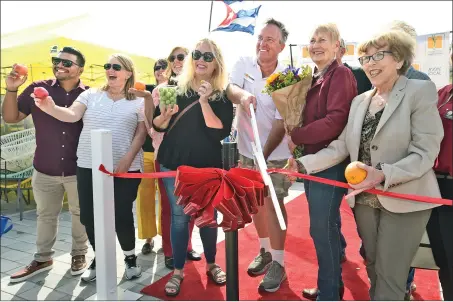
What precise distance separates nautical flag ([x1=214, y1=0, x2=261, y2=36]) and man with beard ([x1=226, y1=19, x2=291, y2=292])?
468cm

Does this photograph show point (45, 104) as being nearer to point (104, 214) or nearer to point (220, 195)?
point (104, 214)

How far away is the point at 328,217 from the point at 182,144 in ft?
3.73

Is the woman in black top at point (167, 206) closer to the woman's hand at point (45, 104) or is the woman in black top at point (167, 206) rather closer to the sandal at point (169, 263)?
the sandal at point (169, 263)

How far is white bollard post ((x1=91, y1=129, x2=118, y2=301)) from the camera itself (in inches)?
93.7

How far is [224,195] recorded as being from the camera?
180 centimetres

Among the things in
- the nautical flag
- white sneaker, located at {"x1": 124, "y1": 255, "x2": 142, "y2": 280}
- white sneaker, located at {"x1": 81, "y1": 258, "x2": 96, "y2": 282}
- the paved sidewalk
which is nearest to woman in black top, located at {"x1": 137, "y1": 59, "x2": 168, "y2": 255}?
the paved sidewalk

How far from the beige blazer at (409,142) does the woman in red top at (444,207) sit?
93 millimetres

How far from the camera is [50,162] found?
3.37m

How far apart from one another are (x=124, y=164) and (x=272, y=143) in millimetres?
1175

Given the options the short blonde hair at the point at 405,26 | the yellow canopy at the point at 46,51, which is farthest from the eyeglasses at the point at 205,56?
the yellow canopy at the point at 46,51

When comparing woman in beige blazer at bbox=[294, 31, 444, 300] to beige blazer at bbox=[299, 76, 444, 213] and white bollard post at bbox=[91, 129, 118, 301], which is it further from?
white bollard post at bbox=[91, 129, 118, 301]

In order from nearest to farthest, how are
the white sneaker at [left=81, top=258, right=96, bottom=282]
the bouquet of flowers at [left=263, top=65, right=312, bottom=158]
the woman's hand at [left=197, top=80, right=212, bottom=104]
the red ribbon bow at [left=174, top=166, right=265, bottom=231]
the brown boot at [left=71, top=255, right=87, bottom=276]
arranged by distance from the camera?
1. the red ribbon bow at [left=174, top=166, right=265, bottom=231]
2. the bouquet of flowers at [left=263, top=65, right=312, bottom=158]
3. the woman's hand at [left=197, top=80, right=212, bottom=104]
4. the white sneaker at [left=81, top=258, right=96, bottom=282]
5. the brown boot at [left=71, top=255, right=87, bottom=276]

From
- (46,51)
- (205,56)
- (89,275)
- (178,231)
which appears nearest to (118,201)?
(178,231)

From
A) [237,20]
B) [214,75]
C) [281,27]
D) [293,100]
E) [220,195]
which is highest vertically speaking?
[237,20]
